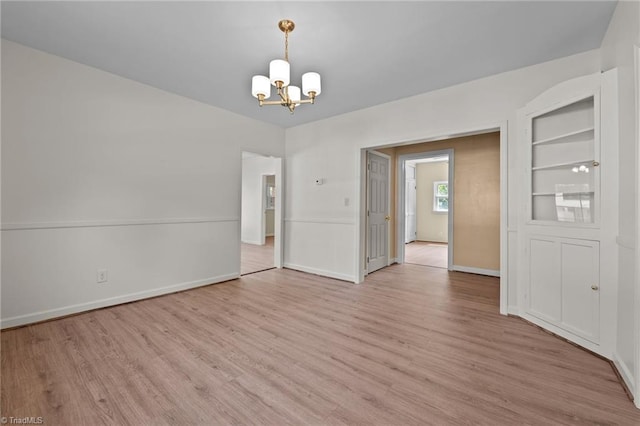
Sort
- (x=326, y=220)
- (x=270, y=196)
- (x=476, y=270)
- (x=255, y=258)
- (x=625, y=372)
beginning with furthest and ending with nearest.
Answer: (x=270, y=196), (x=255, y=258), (x=476, y=270), (x=326, y=220), (x=625, y=372)

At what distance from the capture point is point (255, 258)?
610 centimetres

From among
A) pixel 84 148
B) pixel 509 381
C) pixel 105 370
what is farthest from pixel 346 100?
pixel 105 370

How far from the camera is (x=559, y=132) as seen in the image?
2.56m

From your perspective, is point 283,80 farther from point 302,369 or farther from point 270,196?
point 270,196

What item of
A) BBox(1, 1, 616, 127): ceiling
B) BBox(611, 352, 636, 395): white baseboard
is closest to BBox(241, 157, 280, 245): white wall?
BBox(1, 1, 616, 127): ceiling

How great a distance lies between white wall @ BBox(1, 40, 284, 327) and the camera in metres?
2.57

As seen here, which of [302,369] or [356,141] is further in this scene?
[356,141]

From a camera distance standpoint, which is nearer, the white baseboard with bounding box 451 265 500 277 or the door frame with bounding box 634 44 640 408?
the door frame with bounding box 634 44 640 408

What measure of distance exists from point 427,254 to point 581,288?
4.49 m

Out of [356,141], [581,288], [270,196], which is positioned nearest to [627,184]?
[581,288]

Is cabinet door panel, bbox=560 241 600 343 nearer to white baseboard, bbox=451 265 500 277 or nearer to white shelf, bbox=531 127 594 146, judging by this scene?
white shelf, bbox=531 127 594 146

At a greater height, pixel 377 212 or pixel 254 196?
pixel 254 196

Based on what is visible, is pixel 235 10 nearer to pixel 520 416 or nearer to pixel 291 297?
pixel 291 297

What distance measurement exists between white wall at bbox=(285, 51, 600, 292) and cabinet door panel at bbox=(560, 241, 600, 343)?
1.75 feet
